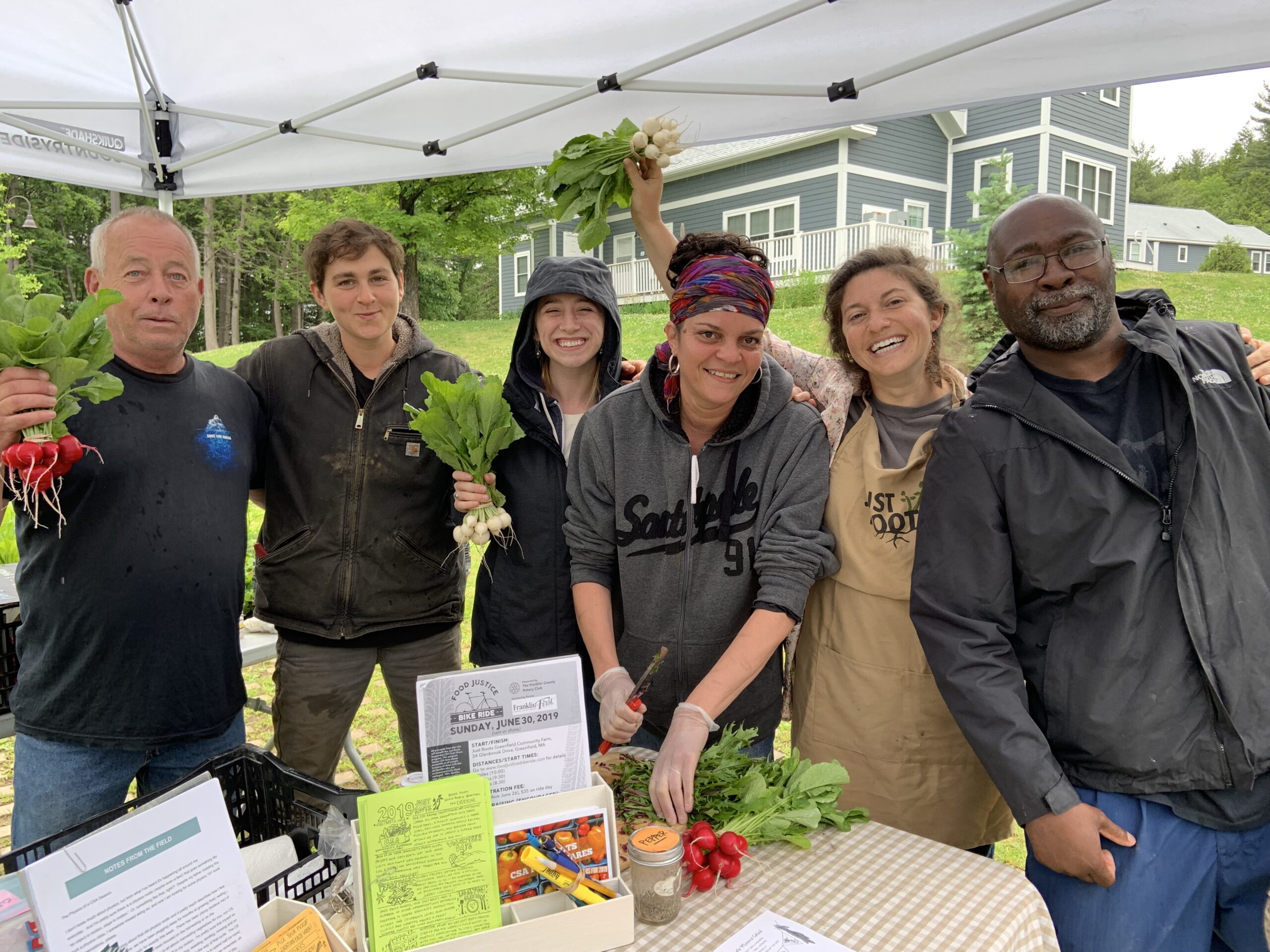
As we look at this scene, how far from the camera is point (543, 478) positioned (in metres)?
2.98

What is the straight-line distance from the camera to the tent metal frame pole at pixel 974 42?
8.42 feet

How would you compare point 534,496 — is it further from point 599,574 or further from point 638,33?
point 638,33

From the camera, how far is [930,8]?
277cm

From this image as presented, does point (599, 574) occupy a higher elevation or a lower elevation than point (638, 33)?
lower

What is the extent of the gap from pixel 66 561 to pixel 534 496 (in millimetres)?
1461

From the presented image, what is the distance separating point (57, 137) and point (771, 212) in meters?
14.8

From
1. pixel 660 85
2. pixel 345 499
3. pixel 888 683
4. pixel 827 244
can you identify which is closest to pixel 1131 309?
pixel 888 683

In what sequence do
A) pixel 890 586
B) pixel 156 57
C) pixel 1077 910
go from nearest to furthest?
1. pixel 1077 910
2. pixel 890 586
3. pixel 156 57

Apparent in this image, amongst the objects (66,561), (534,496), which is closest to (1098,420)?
(534,496)

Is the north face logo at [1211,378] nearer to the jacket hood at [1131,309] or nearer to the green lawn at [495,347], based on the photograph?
the jacket hood at [1131,309]

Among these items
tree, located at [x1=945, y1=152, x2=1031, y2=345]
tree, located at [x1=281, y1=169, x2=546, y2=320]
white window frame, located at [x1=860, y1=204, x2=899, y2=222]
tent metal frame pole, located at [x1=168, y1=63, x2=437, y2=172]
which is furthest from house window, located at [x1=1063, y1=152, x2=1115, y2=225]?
tent metal frame pole, located at [x1=168, y1=63, x2=437, y2=172]

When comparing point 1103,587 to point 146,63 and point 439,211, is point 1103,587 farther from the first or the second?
point 439,211

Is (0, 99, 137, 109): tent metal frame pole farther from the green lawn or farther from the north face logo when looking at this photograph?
the north face logo

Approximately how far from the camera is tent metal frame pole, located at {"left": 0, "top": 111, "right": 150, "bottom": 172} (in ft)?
11.8
